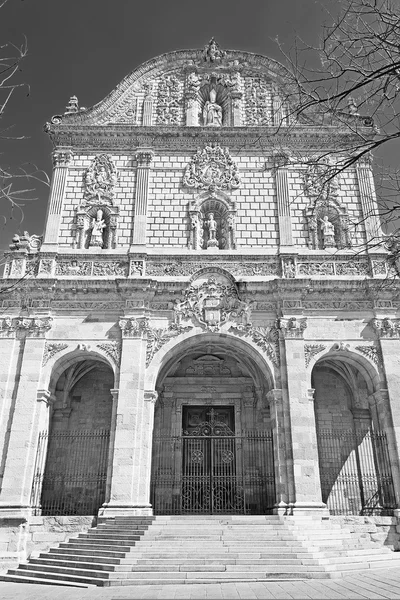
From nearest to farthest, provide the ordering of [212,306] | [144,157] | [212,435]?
[212,306]
[212,435]
[144,157]

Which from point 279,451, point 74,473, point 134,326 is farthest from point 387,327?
point 74,473

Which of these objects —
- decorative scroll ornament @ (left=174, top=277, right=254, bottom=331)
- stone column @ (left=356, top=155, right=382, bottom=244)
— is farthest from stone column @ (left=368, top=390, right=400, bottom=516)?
stone column @ (left=356, top=155, right=382, bottom=244)

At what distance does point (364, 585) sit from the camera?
8.45m

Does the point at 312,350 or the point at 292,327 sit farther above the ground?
the point at 292,327

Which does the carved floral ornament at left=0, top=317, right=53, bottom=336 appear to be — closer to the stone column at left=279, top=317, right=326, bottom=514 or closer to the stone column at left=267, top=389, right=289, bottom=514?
the stone column at left=267, top=389, right=289, bottom=514

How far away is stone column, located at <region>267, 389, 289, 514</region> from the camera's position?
14016mm

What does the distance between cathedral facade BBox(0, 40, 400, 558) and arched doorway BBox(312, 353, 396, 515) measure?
0.21 feet

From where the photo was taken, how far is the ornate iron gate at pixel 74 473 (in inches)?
623

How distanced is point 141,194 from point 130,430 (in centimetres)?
884

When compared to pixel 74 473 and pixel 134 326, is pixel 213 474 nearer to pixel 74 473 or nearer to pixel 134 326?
pixel 74 473

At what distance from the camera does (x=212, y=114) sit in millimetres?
20141

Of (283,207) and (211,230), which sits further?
(283,207)

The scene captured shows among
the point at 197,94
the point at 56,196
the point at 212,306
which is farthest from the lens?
the point at 197,94

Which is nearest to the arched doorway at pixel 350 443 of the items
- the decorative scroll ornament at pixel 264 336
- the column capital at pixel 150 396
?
the decorative scroll ornament at pixel 264 336
